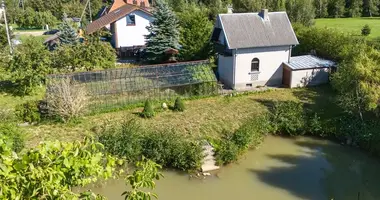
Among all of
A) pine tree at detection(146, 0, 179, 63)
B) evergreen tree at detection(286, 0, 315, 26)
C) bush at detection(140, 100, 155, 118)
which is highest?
evergreen tree at detection(286, 0, 315, 26)

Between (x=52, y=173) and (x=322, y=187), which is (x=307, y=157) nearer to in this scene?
(x=322, y=187)

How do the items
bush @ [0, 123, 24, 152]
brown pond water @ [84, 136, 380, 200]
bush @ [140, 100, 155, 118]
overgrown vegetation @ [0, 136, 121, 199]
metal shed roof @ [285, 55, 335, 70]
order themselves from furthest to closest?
metal shed roof @ [285, 55, 335, 70] < bush @ [140, 100, 155, 118] < bush @ [0, 123, 24, 152] < brown pond water @ [84, 136, 380, 200] < overgrown vegetation @ [0, 136, 121, 199]

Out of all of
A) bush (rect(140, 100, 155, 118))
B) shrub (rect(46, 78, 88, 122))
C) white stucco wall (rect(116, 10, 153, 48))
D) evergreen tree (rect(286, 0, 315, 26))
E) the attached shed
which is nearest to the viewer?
shrub (rect(46, 78, 88, 122))

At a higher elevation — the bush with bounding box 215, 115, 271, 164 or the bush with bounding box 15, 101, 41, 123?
the bush with bounding box 15, 101, 41, 123

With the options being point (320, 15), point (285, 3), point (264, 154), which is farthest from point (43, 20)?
point (264, 154)

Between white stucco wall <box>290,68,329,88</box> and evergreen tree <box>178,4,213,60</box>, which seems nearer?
white stucco wall <box>290,68,329,88</box>

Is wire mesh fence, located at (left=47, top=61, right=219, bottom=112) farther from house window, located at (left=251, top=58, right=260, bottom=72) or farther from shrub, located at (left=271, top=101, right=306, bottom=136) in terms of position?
shrub, located at (left=271, top=101, right=306, bottom=136)

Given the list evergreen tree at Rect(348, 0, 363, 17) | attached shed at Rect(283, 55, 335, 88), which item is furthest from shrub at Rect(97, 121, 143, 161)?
evergreen tree at Rect(348, 0, 363, 17)

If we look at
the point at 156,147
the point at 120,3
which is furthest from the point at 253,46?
the point at 120,3
